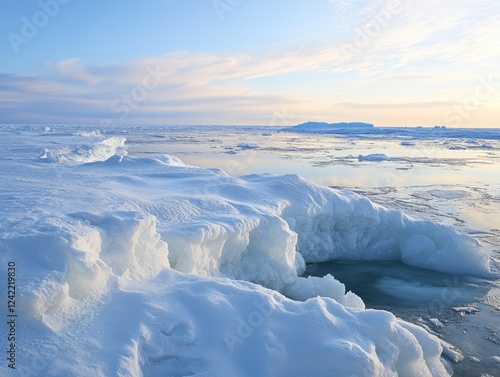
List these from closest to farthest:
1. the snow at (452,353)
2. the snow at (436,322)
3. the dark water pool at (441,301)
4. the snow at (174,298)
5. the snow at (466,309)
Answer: the snow at (174,298)
the snow at (452,353)
the dark water pool at (441,301)
the snow at (436,322)
the snow at (466,309)

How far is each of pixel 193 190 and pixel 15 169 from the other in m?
5.50

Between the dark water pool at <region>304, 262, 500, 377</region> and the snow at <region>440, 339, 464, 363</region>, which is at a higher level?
the snow at <region>440, 339, 464, 363</region>

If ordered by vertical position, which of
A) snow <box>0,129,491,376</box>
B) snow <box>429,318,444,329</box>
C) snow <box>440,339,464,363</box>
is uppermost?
snow <box>0,129,491,376</box>

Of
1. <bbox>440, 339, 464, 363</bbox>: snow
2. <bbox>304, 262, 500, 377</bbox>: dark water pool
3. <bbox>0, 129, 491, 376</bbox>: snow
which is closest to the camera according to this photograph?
<bbox>0, 129, 491, 376</bbox>: snow

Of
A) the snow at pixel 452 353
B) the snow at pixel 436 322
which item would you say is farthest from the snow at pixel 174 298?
the snow at pixel 436 322

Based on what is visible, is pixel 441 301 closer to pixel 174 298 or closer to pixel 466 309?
pixel 466 309

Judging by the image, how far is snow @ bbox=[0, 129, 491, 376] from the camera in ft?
11.8

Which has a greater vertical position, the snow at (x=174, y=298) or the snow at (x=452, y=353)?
the snow at (x=174, y=298)

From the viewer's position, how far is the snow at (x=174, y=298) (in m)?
3.60

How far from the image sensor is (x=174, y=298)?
4.43 meters

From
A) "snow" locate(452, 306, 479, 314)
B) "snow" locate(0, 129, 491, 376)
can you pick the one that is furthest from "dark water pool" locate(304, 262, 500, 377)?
"snow" locate(0, 129, 491, 376)

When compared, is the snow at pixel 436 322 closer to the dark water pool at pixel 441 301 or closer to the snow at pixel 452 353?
the dark water pool at pixel 441 301

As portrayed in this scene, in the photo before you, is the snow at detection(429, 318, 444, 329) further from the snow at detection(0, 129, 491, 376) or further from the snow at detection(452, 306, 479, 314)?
the snow at detection(0, 129, 491, 376)

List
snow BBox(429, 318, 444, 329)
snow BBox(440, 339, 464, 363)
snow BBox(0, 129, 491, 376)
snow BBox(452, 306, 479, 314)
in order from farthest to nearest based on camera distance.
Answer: snow BBox(452, 306, 479, 314) < snow BBox(429, 318, 444, 329) < snow BBox(440, 339, 464, 363) < snow BBox(0, 129, 491, 376)
